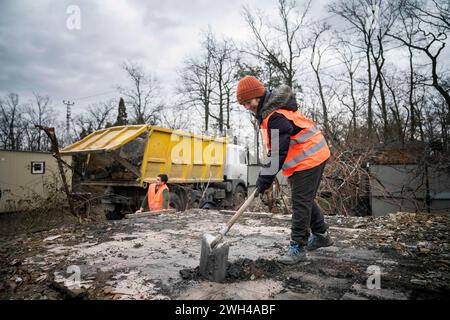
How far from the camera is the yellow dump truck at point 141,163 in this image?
6.83 metres

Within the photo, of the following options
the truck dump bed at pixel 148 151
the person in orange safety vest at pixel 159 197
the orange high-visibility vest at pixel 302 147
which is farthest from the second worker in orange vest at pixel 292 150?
the truck dump bed at pixel 148 151

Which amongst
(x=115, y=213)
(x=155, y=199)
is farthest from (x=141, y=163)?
(x=115, y=213)

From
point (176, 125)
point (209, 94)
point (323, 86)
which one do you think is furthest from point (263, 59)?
point (176, 125)

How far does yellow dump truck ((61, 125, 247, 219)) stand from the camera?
6828 millimetres

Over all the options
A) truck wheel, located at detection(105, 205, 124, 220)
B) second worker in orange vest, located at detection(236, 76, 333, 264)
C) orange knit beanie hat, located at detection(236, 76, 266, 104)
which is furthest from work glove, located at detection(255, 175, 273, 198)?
truck wheel, located at detection(105, 205, 124, 220)

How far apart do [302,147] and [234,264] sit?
116 cm

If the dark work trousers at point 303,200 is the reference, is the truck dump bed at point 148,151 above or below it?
above

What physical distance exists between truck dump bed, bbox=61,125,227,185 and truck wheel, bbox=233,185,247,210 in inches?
81.8

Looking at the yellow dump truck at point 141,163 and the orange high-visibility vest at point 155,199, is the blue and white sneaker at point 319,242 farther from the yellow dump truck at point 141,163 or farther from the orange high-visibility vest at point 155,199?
the yellow dump truck at point 141,163

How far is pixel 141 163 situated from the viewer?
22.7 feet
